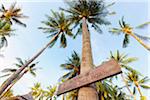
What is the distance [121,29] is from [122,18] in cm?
95

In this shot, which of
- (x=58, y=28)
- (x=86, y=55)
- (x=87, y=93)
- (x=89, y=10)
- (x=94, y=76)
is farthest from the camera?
(x=58, y=28)

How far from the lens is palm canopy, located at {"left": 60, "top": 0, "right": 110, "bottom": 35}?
13.7 metres

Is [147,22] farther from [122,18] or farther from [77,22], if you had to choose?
[77,22]

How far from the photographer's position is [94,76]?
453cm

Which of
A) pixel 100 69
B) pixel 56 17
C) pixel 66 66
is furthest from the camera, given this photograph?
pixel 66 66

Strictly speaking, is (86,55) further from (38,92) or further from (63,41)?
(38,92)

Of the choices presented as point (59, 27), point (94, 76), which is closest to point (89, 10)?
point (59, 27)

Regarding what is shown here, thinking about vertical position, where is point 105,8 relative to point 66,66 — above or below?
above

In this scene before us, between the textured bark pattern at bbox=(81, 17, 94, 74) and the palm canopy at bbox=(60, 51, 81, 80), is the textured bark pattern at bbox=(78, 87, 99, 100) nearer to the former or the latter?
the textured bark pattern at bbox=(81, 17, 94, 74)

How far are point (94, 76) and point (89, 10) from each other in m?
9.49

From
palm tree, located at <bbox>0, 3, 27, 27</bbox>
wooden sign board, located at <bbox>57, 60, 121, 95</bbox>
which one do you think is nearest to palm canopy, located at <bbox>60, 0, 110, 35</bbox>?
palm tree, located at <bbox>0, 3, 27, 27</bbox>

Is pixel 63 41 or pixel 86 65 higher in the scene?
pixel 63 41

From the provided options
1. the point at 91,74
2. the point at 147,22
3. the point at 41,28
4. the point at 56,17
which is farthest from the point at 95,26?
the point at 91,74

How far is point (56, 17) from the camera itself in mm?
17156
